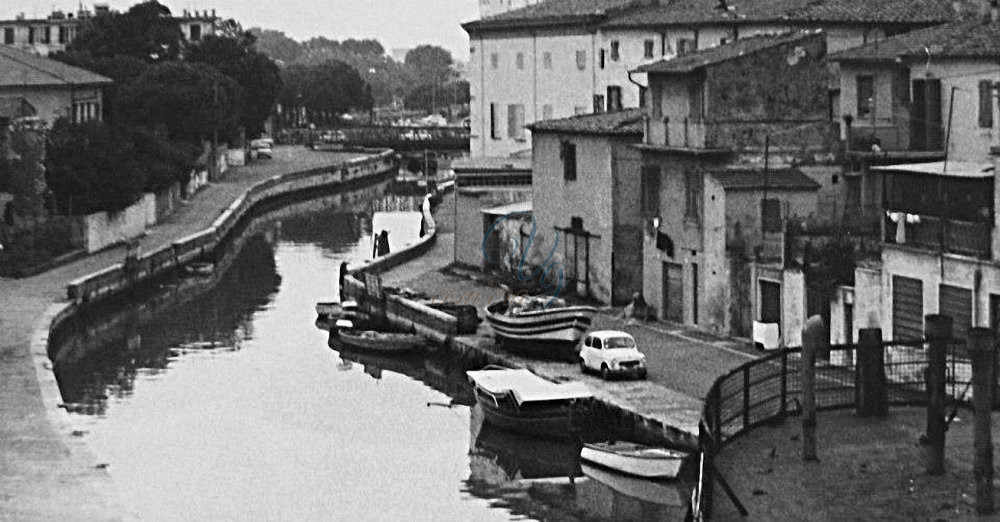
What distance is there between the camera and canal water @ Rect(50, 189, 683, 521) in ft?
109

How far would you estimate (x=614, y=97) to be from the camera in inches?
2849

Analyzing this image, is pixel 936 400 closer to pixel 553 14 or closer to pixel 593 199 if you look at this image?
pixel 593 199

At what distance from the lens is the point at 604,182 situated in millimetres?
49562

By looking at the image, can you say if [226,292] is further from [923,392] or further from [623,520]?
[923,392]

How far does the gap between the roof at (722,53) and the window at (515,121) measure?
3122 centimetres

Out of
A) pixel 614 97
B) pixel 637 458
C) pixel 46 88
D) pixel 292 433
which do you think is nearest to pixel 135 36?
pixel 46 88

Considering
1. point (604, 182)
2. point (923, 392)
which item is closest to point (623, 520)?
point (923, 392)

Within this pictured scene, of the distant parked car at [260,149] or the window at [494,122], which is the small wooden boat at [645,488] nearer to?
the window at [494,122]

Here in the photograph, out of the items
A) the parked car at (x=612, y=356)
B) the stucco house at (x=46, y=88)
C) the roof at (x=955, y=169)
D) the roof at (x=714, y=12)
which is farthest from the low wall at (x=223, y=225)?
the roof at (x=955, y=169)

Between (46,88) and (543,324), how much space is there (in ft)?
138

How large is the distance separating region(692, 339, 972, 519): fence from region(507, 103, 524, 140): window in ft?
182

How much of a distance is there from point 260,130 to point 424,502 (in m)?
87.1

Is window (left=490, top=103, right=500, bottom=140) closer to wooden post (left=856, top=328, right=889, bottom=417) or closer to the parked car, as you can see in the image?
the parked car

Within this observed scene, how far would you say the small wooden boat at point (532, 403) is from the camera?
37.4 metres
